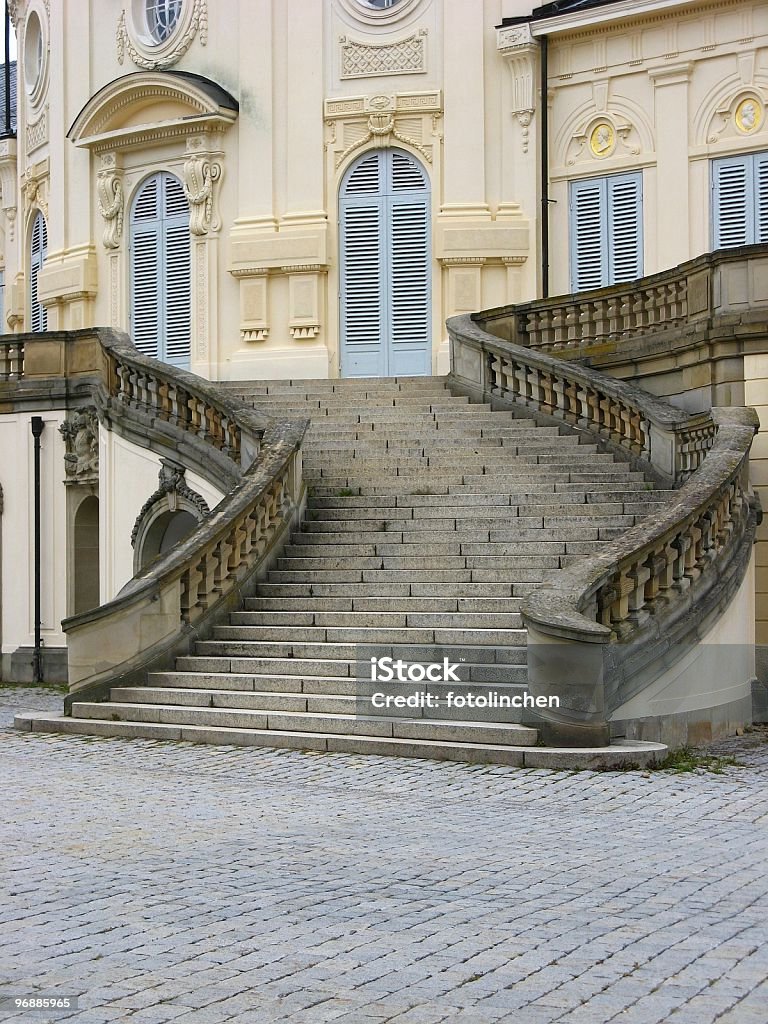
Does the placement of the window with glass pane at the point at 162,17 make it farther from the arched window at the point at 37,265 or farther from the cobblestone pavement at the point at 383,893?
the cobblestone pavement at the point at 383,893

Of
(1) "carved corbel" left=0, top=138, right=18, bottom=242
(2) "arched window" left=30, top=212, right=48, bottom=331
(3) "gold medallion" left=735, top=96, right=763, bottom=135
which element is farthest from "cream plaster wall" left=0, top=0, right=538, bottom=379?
(1) "carved corbel" left=0, top=138, right=18, bottom=242

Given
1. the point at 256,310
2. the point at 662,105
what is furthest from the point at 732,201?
the point at 256,310

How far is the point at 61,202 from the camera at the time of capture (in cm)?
2641

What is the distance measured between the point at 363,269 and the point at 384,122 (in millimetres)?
2236

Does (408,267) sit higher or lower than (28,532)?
higher

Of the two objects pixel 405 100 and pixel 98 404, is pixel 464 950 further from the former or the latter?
pixel 405 100

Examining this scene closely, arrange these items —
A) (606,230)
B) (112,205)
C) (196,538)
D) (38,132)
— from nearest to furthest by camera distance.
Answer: (196,538), (606,230), (112,205), (38,132)

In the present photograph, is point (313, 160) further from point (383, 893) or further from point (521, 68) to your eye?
point (383, 893)

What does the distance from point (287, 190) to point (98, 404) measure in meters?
6.22

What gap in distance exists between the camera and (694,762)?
11.4 meters

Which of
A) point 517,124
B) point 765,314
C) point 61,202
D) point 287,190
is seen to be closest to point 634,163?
point 517,124

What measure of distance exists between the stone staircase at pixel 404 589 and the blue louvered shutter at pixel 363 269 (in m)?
4.43

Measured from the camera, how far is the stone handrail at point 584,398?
54.2ft

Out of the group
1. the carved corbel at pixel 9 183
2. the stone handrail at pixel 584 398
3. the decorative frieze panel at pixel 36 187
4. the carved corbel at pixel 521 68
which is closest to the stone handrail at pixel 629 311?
the stone handrail at pixel 584 398
